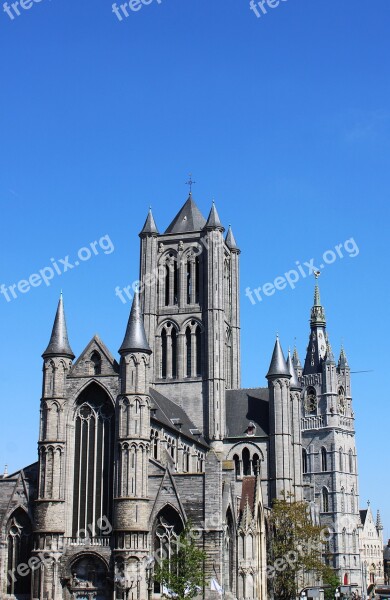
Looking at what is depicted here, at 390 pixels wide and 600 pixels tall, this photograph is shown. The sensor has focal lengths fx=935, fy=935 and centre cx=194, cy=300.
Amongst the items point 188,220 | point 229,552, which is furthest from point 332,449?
point 229,552

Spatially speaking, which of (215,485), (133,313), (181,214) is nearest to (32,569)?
(215,485)

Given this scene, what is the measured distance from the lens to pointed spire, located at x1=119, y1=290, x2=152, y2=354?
5944 centimetres

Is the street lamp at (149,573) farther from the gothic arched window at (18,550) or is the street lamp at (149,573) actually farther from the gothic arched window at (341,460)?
the gothic arched window at (341,460)

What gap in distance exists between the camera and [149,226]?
87.2 metres

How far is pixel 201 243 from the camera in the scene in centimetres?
8538

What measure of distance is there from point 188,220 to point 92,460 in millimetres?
34469

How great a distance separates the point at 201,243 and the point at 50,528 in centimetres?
3511

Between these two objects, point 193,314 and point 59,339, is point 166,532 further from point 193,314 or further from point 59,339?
point 193,314

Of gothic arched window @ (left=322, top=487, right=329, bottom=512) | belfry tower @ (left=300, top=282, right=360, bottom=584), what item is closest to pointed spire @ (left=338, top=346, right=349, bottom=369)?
belfry tower @ (left=300, top=282, right=360, bottom=584)

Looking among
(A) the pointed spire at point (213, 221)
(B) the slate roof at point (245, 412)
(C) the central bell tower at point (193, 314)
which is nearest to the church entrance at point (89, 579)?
(C) the central bell tower at point (193, 314)

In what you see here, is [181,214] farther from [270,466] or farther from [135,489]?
[135,489]

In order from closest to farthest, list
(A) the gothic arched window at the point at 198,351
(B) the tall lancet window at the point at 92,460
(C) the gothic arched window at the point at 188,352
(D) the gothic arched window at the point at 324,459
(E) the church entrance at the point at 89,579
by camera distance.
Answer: (E) the church entrance at the point at 89,579
(B) the tall lancet window at the point at 92,460
(A) the gothic arched window at the point at 198,351
(C) the gothic arched window at the point at 188,352
(D) the gothic arched window at the point at 324,459

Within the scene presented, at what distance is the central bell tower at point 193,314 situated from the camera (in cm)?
8075

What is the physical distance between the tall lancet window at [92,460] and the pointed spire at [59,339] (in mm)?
3031
